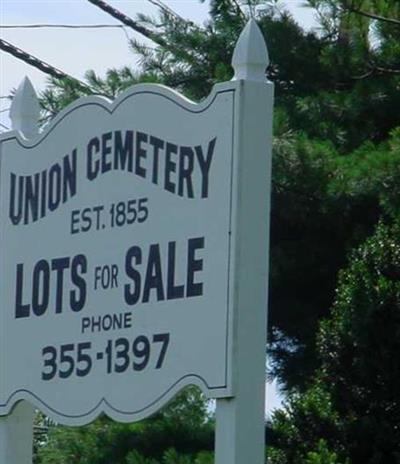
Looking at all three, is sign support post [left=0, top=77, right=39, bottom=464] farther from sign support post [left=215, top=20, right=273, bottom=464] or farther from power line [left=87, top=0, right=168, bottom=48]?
power line [left=87, top=0, right=168, bottom=48]

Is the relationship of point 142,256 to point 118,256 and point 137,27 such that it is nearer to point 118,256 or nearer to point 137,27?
point 118,256

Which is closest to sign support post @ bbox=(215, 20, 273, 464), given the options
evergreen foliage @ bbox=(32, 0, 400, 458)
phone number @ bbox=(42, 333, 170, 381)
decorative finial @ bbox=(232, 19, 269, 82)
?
decorative finial @ bbox=(232, 19, 269, 82)

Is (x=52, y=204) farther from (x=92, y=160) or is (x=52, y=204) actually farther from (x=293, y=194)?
Answer: (x=293, y=194)

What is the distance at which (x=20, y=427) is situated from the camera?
666cm

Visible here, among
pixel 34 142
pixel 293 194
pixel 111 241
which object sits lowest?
pixel 111 241

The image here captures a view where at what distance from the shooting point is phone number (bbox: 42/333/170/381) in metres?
5.86

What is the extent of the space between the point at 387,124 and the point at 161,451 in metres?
2.59

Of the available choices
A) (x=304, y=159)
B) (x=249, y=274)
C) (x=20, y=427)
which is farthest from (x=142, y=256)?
(x=304, y=159)

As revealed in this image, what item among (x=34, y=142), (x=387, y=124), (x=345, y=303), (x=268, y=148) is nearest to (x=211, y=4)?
(x=387, y=124)

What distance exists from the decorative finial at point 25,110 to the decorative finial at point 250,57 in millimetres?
1303

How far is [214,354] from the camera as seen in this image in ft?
18.4

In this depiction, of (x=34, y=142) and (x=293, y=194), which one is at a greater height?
(x=293, y=194)

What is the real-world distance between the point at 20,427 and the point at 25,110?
4.23ft

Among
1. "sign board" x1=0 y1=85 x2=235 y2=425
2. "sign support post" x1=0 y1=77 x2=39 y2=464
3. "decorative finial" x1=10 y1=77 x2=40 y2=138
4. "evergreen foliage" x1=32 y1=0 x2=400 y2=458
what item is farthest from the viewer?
"evergreen foliage" x1=32 y1=0 x2=400 y2=458
